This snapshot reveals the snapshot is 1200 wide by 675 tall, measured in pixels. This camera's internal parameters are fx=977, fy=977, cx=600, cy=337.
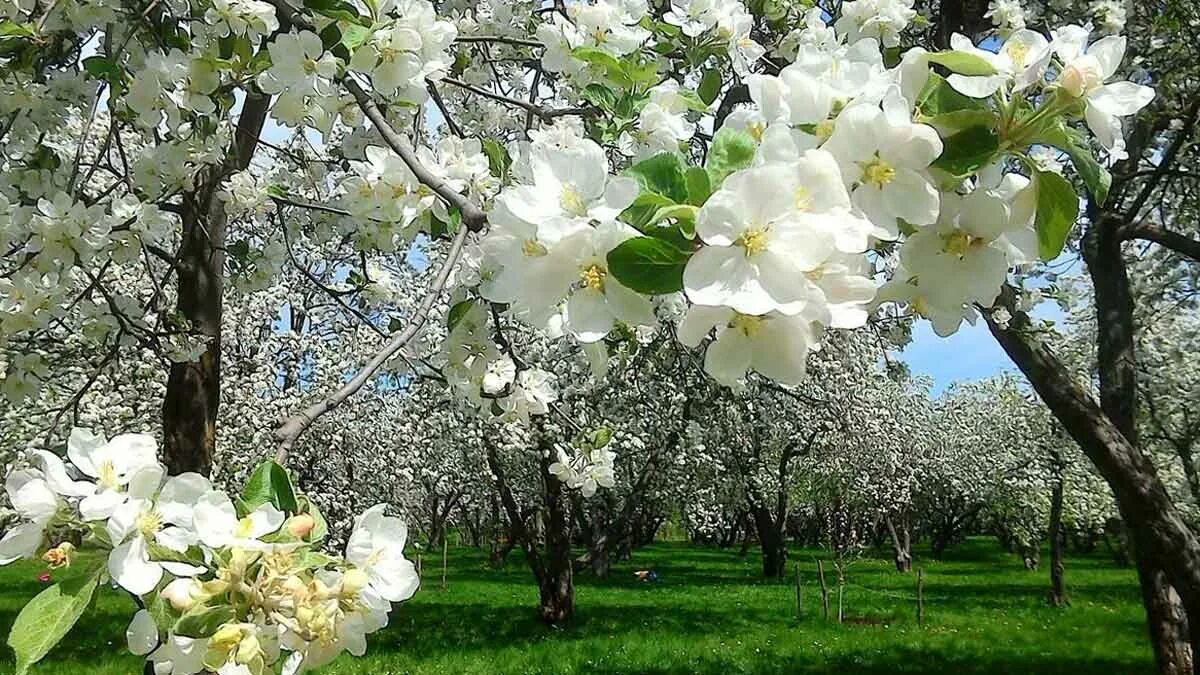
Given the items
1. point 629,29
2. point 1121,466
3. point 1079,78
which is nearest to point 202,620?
point 1079,78

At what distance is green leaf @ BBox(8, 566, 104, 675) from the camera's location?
1.00 metres

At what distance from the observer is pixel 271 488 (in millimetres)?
1152

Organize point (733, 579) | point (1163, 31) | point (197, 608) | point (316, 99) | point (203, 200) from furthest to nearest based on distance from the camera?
point (733, 579) → point (1163, 31) → point (203, 200) → point (316, 99) → point (197, 608)

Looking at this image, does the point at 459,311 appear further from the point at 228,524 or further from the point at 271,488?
the point at 228,524

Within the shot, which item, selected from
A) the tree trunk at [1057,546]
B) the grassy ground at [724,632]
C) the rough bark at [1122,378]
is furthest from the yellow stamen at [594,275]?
the tree trunk at [1057,546]

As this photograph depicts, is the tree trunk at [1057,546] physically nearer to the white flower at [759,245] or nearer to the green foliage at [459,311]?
the green foliage at [459,311]

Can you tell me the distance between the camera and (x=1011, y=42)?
946 millimetres

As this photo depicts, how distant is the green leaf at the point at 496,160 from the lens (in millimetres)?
2041

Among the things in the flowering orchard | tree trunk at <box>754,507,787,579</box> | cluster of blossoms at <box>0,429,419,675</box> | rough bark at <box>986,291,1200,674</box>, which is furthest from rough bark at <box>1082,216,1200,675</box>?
tree trunk at <box>754,507,787,579</box>

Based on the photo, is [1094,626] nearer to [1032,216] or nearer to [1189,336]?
[1189,336]

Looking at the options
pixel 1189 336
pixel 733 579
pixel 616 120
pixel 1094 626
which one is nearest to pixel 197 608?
pixel 616 120

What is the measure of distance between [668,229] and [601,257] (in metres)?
0.08

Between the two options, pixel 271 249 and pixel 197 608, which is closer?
pixel 197 608

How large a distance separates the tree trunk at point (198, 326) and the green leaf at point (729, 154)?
275cm
